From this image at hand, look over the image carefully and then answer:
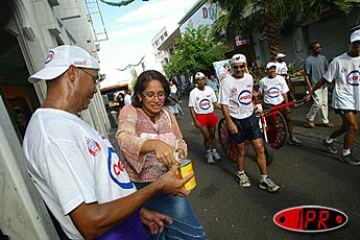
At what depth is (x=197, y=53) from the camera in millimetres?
19828

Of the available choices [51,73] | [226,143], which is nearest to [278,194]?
[226,143]

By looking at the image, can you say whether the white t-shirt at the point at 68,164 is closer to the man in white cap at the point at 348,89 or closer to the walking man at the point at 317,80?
the man in white cap at the point at 348,89

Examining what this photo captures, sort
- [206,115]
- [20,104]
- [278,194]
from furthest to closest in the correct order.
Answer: [206,115] → [20,104] → [278,194]

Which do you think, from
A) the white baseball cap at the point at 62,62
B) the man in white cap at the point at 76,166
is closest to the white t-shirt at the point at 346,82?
the man in white cap at the point at 76,166

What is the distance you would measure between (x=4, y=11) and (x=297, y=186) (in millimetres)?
5112

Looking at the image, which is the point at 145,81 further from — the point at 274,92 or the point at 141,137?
the point at 274,92

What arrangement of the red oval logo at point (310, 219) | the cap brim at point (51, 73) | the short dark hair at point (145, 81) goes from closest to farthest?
the cap brim at point (51, 73) < the short dark hair at point (145, 81) < the red oval logo at point (310, 219)

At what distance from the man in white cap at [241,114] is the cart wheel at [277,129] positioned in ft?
4.65

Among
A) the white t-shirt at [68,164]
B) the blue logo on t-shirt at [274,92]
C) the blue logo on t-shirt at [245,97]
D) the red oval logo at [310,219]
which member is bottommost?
the red oval logo at [310,219]

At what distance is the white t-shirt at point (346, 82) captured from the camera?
354 centimetres

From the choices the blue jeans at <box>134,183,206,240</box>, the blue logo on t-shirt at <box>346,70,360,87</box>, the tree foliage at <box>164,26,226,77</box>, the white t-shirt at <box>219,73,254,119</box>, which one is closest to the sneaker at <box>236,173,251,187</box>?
the white t-shirt at <box>219,73,254,119</box>

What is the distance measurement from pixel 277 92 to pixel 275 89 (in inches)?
3.0

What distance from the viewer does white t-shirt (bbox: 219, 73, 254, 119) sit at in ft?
11.7

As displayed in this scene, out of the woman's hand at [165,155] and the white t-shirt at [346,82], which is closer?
the woman's hand at [165,155]
